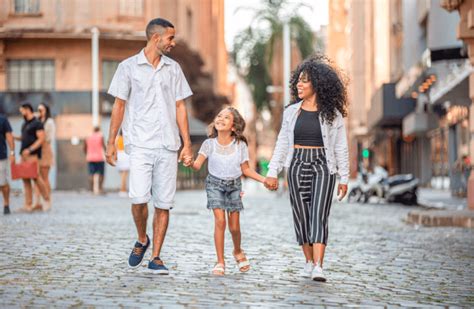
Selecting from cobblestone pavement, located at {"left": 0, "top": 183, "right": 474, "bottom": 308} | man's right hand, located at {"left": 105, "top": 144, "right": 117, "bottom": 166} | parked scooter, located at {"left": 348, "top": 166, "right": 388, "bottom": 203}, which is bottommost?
cobblestone pavement, located at {"left": 0, "top": 183, "right": 474, "bottom": 308}

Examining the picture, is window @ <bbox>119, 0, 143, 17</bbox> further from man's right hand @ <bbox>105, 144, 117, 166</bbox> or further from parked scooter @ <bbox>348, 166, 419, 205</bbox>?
man's right hand @ <bbox>105, 144, 117, 166</bbox>

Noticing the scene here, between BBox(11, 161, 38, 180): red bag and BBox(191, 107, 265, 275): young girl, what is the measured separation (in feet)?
30.7

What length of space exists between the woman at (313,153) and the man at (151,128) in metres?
0.84

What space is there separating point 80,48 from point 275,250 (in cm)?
3136

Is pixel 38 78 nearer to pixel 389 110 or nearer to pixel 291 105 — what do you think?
pixel 389 110

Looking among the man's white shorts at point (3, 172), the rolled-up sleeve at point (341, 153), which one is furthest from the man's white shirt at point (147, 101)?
the man's white shorts at point (3, 172)

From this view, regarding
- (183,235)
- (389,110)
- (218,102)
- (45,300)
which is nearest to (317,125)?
(45,300)

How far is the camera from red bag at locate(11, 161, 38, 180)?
59.5 ft

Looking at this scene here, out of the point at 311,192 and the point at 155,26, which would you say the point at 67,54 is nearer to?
the point at 155,26

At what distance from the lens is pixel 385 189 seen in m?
29.3

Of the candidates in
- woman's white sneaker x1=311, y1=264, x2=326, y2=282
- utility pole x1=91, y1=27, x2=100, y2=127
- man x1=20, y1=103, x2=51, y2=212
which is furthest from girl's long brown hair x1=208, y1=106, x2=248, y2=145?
utility pole x1=91, y1=27, x2=100, y2=127

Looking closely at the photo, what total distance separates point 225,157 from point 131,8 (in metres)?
33.6

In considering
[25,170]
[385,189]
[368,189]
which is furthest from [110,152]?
[368,189]

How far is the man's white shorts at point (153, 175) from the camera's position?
8906 mm
